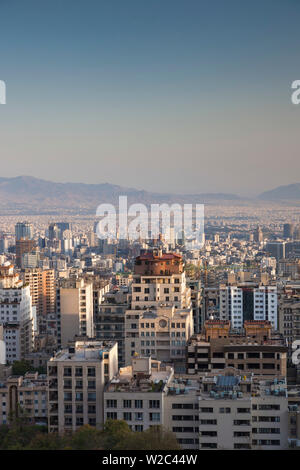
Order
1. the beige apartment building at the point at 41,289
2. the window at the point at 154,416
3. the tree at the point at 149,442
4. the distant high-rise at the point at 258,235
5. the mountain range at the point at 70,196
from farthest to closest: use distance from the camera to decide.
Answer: the distant high-rise at the point at 258,235, the beige apartment building at the point at 41,289, the mountain range at the point at 70,196, the window at the point at 154,416, the tree at the point at 149,442

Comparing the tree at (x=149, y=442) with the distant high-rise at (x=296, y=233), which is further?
the distant high-rise at (x=296, y=233)

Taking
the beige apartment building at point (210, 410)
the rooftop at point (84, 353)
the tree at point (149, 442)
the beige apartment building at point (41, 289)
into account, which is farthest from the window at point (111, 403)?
the beige apartment building at point (41, 289)

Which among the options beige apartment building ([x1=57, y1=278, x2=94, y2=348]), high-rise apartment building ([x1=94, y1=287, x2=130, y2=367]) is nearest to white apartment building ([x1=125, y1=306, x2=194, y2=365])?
high-rise apartment building ([x1=94, y1=287, x2=130, y2=367])

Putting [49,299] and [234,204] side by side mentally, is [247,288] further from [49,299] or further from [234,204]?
[49,299]

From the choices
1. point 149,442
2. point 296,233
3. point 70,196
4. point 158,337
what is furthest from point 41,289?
point 149,442

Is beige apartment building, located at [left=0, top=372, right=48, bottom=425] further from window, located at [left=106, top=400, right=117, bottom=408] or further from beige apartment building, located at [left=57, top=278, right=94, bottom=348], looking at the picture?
beige apartment building, located at [left=57, top=278, right=94, bottom=348]

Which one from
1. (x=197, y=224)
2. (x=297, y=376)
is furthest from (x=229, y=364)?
(x=197, y=224)

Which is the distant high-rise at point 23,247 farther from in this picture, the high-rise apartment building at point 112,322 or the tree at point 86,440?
the tree at point 86,440
